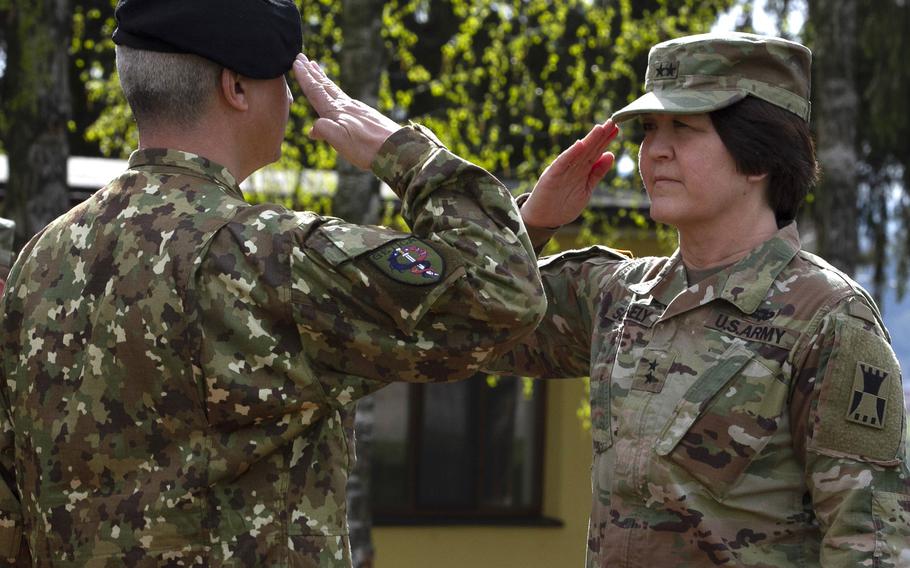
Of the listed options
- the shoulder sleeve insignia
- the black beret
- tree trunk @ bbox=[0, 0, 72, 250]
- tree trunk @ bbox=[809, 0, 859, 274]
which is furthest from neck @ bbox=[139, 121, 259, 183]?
tree trunk @ bbox=[809, 0, 859, 274]

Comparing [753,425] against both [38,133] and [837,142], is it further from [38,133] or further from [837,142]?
[837,142]

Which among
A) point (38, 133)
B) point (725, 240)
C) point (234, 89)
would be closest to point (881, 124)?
point (38, 133)

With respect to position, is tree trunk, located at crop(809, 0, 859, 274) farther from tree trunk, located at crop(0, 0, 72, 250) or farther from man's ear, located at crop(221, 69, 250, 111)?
man's ear, located at crop(221, 69, 250, 111)

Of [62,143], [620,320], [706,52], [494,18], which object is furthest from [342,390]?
[494,18]

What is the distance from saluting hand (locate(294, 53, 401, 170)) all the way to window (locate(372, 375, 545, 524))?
27.3 feet

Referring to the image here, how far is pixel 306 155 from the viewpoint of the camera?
9.92m

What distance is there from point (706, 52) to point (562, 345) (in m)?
0.75

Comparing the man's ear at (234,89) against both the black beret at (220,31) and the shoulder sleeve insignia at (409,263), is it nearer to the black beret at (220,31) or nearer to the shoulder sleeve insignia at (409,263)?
the black beret at (220,31)

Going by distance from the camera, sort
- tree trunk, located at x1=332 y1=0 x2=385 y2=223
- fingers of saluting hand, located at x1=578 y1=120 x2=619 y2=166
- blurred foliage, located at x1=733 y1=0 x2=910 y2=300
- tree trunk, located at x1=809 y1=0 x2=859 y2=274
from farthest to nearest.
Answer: blurred foliage, located at x1=733 y1=0 x2=910 y2=300
tree trunk, located at x1=809 y1=0 x2=859 y2=274
tree trunk, located at x1=332 y1=0 x2=385 y2=223
fingers of saluting hand, located at x1=578 y1=120 x2=619 y2=166

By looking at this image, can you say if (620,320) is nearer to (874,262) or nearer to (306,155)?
(306,155)

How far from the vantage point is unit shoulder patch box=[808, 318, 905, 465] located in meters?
2.57

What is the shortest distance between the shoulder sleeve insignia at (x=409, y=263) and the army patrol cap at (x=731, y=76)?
840mm

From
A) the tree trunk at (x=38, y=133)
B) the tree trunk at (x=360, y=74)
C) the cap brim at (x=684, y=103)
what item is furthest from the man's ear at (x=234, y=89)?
the tree trunk at (x=360, y=74)

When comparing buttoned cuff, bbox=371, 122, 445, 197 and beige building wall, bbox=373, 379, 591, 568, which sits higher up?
buttoned cuff, bbox=371, 122, 445, 197
